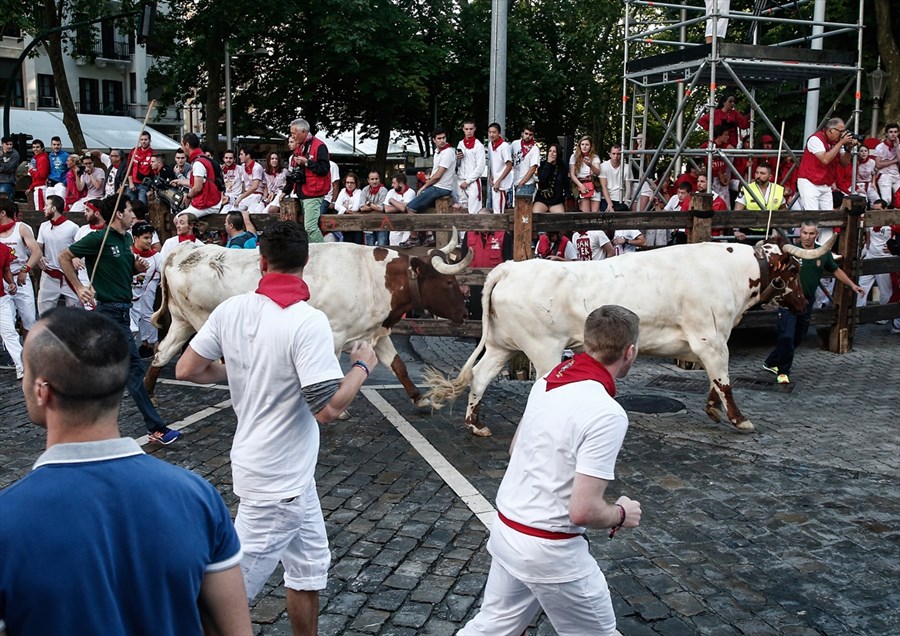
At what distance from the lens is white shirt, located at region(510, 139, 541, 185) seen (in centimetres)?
1500

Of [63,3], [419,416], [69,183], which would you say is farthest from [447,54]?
[419,416]

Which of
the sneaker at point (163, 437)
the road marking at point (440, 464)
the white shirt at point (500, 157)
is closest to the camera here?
the road marking at point (440, 464)

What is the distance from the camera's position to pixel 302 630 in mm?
4383

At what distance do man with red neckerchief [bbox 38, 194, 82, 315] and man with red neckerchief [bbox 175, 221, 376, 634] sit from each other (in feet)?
27.4

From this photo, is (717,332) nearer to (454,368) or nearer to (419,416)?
(419,416)

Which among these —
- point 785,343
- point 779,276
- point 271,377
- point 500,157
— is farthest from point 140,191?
point 271,377

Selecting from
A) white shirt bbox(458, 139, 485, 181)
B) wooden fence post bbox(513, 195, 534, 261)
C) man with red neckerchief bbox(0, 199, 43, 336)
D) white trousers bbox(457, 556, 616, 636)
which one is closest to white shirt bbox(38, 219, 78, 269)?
man with red neckerchief bbox(0, 199, 43, 336)

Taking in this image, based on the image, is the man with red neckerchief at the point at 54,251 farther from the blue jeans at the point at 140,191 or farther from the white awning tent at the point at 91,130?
the white awning tent at the point at 91,130

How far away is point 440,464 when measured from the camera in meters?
7.69

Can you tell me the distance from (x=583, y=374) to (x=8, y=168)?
786 inches

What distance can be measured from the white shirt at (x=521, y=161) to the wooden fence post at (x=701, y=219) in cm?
390

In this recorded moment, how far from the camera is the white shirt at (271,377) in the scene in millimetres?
4164

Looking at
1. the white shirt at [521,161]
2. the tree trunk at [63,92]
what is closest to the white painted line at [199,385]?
the white shirt at [521,161]

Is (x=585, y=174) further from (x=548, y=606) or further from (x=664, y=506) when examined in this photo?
(x=548, y=606)
